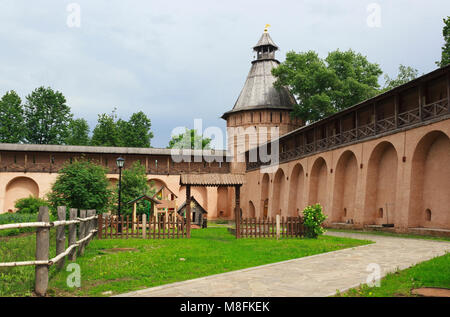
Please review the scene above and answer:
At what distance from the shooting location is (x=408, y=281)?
6.57m

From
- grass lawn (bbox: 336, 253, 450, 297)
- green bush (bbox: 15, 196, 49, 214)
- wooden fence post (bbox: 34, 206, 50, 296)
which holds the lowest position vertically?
green bush (bbox: 15, 196, 49, 214)

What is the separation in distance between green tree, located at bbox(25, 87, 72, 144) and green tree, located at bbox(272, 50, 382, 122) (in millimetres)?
31281

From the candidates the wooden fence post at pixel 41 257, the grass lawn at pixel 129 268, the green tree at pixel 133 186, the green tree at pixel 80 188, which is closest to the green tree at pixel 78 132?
the green tree at pixel 133 186

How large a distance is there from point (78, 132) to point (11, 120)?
973 cm

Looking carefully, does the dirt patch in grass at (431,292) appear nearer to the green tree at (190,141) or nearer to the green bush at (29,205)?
the green bush at (29,205)

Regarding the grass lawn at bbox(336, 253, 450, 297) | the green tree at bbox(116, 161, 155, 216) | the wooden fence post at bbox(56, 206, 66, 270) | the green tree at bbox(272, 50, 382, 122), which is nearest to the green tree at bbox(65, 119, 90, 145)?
the green tree at bbox(116, 161, 155, 216)

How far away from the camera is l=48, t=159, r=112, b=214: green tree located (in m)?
18.8

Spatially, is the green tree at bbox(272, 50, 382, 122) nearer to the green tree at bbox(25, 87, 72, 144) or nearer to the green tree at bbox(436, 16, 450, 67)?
the green tree at bbox(436, 16, 450, 67)

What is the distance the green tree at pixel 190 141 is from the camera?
2354 inches

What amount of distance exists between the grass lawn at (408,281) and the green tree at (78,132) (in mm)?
55276

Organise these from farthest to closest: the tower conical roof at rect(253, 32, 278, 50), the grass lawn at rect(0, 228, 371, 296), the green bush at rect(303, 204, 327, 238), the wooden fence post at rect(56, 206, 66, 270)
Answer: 1. the tower conical roof at rect(253, 32, 278, 50)
2. the green bush at rect(303, 204, 327, 238)
3. the wooden fence post at rect(56, 206, 66, 270)
4. the grass lawn at rect(0, 228, 371, 296)

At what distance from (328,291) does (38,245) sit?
14.0 ft

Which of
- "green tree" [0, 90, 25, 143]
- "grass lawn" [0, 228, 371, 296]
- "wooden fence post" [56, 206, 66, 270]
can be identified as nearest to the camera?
"grass lawn" [0, 228, 371, 296]

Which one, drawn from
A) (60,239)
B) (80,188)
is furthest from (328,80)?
(60,239)
